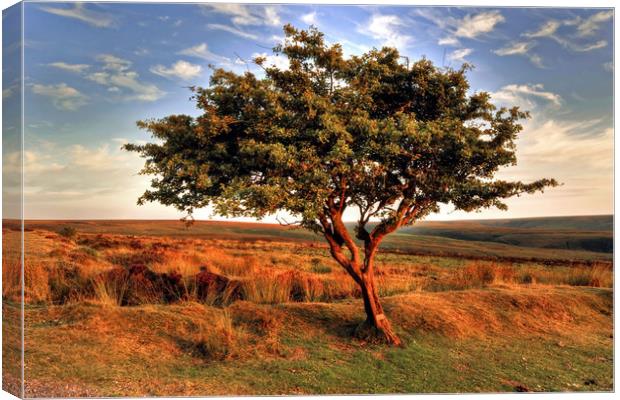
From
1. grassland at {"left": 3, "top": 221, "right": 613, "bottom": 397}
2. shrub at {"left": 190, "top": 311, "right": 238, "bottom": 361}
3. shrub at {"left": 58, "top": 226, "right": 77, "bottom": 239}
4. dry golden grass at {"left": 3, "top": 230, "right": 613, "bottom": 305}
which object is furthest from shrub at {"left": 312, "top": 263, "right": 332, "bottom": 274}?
shrub at {"left": 58, "top": 226, "right": 77, "bottom": 239}

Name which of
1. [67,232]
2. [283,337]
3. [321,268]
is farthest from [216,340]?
[67,232]

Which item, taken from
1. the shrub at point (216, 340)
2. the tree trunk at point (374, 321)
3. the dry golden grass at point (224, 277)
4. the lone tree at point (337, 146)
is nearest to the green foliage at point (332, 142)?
the lone tree at point (337, 146)

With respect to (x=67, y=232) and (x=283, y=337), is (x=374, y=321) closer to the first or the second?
(x=283, y=337)

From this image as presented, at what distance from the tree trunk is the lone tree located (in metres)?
0.03

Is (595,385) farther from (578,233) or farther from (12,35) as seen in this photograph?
(578,233)

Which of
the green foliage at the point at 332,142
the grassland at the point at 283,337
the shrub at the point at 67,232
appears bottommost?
the grassland at the point at 283,337

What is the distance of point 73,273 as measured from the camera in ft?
53.9

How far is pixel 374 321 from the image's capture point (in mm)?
11656

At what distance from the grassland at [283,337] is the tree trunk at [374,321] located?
31 centimetres

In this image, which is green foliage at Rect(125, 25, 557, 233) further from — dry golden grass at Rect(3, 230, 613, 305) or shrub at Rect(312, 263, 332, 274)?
shrub at Rect(312, 263, 332, 274)

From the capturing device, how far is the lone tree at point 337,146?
9.42m

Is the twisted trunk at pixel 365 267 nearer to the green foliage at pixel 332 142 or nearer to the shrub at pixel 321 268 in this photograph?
the green foliage at pixel 332 142

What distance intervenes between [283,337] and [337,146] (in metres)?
4.42

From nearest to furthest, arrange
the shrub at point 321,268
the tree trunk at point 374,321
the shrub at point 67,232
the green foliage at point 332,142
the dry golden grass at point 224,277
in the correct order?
the green foliage at point 332,142 → the tree trunk at point 374,321 → the dry golden grass at point 224,277 → the shrub at point 321,268 → the shrub at point 67,232
